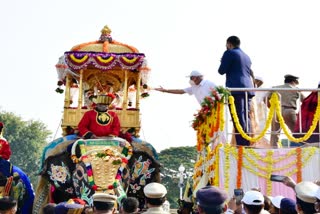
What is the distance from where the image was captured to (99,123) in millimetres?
14008

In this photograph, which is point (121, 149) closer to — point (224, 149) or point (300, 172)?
point (224, 149)

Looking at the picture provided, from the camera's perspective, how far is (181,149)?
2832 inches

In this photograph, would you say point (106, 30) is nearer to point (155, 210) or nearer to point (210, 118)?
point (210, 118)

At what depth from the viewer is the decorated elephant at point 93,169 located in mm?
12766

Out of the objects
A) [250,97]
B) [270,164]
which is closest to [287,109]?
[250,97]

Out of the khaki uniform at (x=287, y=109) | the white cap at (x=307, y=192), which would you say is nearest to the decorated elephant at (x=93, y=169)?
the khaki uniform at (x=287, y=109)

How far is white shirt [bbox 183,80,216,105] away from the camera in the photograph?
42.1 ft

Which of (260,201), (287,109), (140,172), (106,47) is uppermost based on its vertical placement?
(106,47)

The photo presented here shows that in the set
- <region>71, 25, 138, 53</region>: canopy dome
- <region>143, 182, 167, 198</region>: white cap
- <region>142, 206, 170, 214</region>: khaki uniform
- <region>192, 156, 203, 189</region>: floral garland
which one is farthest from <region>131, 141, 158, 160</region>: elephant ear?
<region>142, 206, 170, 214</region>: khaki uniform

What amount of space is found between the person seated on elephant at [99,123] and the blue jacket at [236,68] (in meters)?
2.70

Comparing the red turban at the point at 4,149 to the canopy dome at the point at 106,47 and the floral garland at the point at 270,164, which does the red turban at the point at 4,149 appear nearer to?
the floral garland at the point at 270,164

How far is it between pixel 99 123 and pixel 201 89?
88.6 inches

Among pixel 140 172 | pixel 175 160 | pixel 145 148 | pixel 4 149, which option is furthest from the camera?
pixel 175 160

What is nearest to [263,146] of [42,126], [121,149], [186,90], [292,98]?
[292,98]
